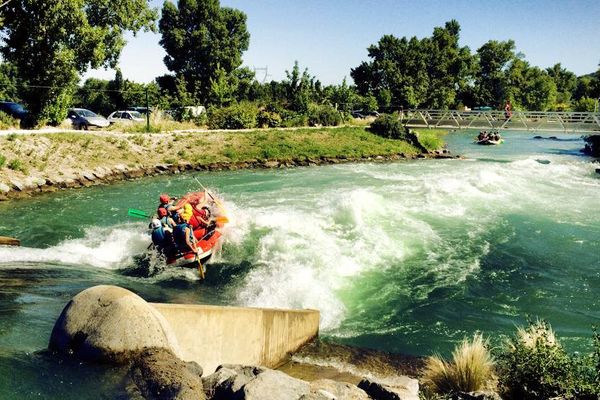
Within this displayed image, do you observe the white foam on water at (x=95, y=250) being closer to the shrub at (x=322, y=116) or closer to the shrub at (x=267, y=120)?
the shrub at (x=267, y=120)

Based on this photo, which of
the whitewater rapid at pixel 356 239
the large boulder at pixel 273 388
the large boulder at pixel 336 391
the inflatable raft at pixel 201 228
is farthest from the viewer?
the inflatable raft at pixel 201 228

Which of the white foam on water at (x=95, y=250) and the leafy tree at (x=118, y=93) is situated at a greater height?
the leafy tree at (x=118, y=93)

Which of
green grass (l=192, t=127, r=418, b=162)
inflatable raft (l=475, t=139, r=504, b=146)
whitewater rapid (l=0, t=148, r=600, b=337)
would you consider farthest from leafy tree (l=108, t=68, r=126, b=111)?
inflatable raft (l=475, t=139, r=504, b=146)

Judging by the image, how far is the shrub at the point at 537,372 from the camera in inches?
213

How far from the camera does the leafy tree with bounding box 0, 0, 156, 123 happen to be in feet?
81.1

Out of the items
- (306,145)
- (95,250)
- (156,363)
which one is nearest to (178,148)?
(306,145)

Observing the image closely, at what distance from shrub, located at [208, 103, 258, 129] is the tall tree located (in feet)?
49.9

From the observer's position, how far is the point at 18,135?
2308cm

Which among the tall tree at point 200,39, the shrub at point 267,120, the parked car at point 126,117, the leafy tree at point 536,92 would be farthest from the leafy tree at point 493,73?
the parked car at point 126,117

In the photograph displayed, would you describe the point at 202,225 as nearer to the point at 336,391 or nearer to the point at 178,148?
the point at 336,391

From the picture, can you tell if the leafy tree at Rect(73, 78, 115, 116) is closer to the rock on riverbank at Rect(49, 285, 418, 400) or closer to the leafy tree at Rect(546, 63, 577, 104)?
the rock on riverbank at Rect(49, 285, 418, 400)

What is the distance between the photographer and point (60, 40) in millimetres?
25938

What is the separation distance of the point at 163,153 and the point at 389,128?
19700mm

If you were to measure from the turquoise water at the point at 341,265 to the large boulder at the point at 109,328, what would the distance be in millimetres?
221
